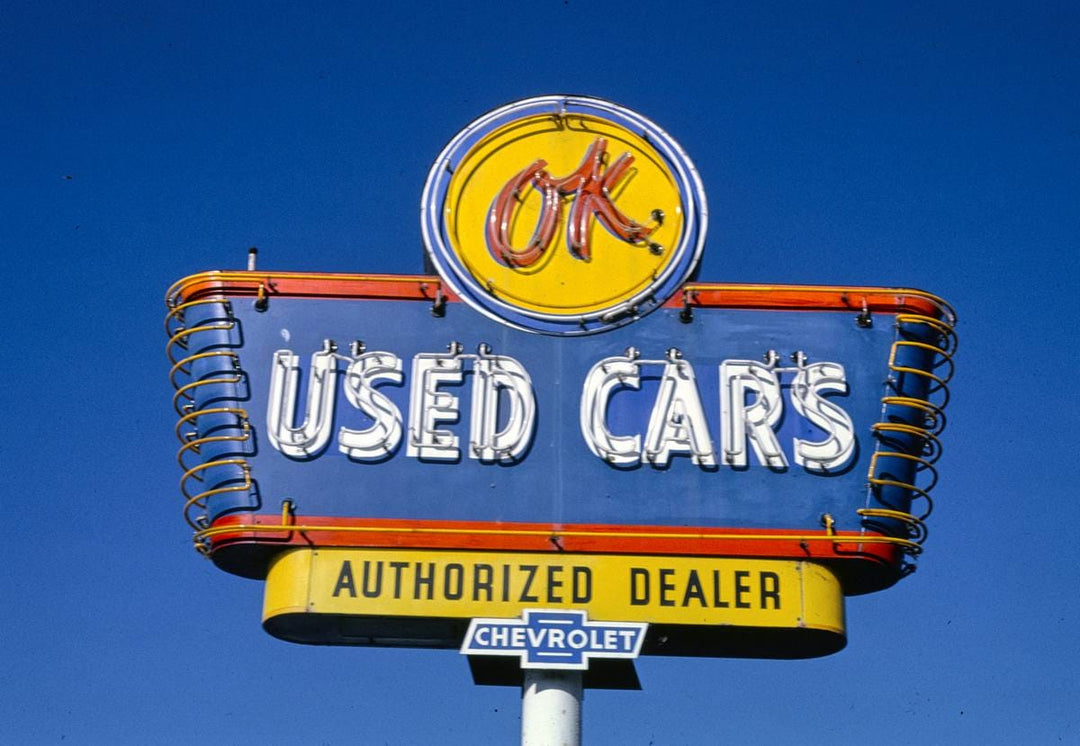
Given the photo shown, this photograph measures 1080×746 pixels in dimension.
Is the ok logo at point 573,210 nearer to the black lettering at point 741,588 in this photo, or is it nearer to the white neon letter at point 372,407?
the white neon letter at point 372,407

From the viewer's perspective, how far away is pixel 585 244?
64.2 feet

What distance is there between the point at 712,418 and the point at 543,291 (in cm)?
222

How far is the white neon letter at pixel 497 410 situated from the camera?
1864 cm

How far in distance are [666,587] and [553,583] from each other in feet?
3.57

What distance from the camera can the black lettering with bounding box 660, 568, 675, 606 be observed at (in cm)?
1798

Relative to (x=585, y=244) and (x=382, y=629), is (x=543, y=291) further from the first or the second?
(x=382, y=629)

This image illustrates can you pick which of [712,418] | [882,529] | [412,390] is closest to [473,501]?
[412,390]

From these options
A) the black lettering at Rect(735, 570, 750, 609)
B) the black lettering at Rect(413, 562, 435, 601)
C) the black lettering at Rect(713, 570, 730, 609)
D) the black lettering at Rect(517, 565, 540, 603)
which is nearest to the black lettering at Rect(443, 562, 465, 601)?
the black lettering at Rect(413, 562, 435, 601)

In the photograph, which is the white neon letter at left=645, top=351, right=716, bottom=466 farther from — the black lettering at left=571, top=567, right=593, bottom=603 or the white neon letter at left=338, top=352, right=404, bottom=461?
the white neon letter at left=338, top=352, right=404, bottom=461

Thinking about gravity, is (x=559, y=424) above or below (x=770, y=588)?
above

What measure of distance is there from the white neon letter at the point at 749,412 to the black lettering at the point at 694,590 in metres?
1.26

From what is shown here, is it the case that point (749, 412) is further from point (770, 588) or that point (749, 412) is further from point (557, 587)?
point (557, 587)

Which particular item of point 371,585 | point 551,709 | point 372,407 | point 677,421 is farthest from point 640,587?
point 372,407

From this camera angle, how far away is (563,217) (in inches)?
774
